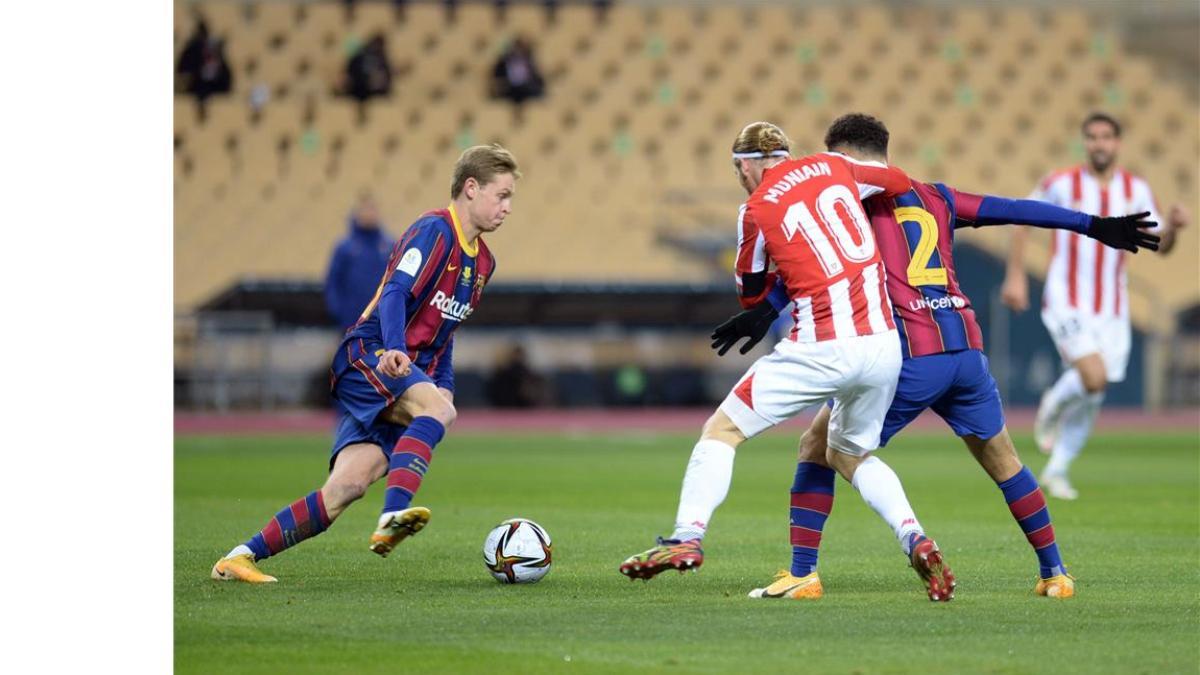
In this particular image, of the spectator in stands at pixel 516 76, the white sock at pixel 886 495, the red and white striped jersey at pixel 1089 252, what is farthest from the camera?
the spectator in stands at pixel 516 76

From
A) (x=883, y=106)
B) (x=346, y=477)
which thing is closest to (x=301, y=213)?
(x=883, y=106)

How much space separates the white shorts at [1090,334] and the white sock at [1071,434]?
0.31m

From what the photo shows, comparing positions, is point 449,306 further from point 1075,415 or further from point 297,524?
point 1075,415

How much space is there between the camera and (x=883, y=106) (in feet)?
82.6

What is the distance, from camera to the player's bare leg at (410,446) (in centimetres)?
603

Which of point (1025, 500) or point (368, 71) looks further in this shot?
point (368, 71)

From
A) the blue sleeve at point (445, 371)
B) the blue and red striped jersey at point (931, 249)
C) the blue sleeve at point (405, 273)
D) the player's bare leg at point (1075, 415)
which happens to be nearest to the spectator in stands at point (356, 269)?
the player's bare leg at point (1075, 415)

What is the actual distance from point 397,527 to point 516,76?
59.3ft

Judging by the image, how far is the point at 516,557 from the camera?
21.5 feet

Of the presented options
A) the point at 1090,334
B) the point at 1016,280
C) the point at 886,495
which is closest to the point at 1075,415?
the point at 1090,334

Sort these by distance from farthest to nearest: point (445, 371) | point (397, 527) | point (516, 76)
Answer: point (516, 76)
point (445, 371)
point (397, 527)

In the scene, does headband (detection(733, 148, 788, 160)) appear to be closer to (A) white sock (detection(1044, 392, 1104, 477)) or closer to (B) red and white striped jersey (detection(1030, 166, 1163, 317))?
(B) red and white striped jersey (detection(1030, 166, 1163, 317))

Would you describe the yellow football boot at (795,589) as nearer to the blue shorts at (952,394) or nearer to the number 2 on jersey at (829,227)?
the blue shorts at (952,394)
